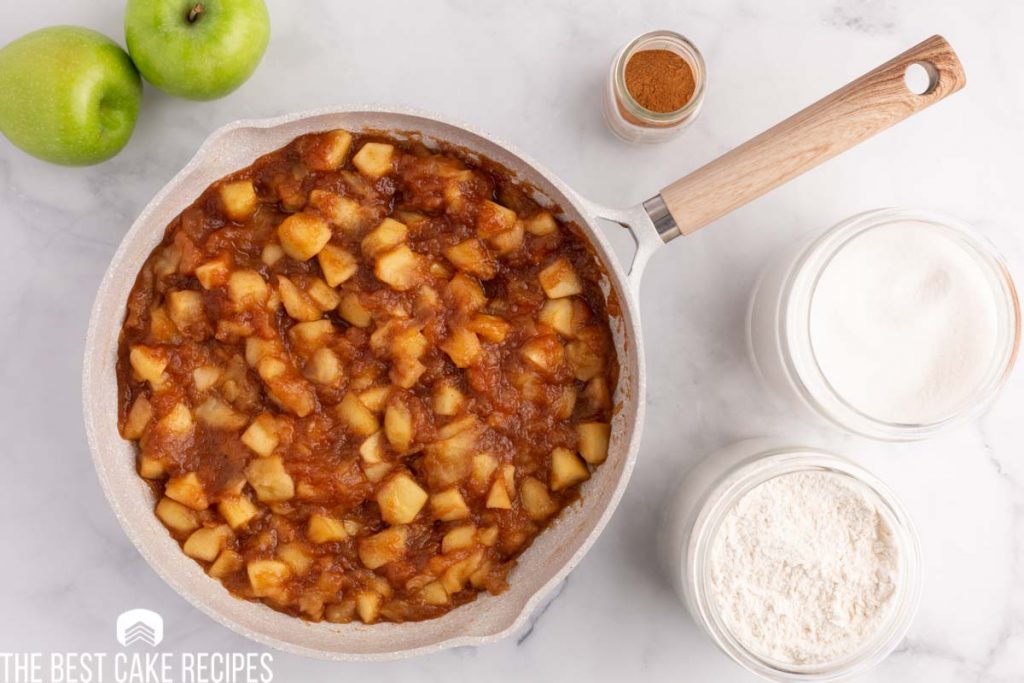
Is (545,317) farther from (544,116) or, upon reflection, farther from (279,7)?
(279,7)

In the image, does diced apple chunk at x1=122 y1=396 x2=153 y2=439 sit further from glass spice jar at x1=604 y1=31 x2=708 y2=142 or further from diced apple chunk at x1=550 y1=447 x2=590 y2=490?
glass spice jar at x1=604 y1=31 x2=708 y2=142

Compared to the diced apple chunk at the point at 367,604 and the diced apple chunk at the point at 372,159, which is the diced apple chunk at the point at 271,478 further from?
the diced apple chunk at the point at 372,159

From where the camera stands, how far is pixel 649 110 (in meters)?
2.34

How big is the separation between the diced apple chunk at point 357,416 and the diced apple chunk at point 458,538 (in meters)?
0.30

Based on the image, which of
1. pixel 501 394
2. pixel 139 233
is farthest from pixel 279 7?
pixel 501 394

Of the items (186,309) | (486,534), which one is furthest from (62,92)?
(486,534)

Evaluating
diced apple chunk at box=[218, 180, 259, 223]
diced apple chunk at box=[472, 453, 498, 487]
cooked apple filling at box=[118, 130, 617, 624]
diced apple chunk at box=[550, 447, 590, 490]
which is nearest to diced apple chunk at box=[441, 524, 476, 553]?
cooked apple filling at box=[118, 130, 617, 624]

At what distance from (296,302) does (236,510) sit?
488 mm

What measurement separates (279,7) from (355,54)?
23cm

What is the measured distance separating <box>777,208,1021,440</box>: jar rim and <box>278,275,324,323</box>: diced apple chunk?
110cm

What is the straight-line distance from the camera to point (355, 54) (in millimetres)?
2500

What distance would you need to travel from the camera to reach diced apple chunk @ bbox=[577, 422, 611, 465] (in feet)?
7.38

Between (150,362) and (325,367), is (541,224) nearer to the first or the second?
(325,367)

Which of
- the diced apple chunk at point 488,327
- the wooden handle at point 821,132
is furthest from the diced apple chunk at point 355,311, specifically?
the wooden handle at point 821,132
